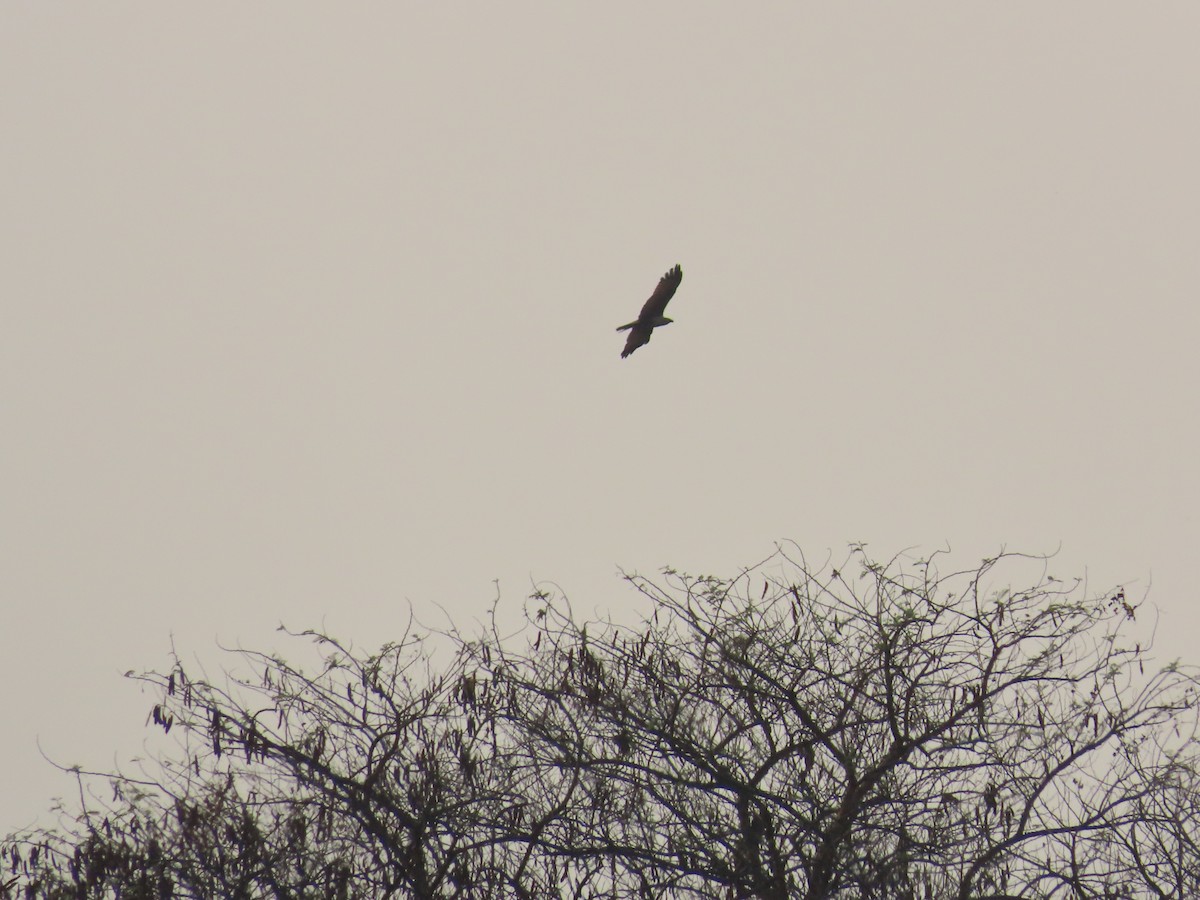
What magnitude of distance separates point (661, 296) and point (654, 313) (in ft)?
0.45

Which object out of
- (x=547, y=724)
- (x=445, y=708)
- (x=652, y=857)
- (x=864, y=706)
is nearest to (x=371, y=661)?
(x=445, y=708)

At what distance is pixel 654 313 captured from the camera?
35.9ft

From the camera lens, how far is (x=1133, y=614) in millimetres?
10336

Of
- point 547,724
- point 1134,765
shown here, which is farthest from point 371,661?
point 1134,765

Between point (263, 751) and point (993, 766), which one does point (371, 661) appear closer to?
point (263, 751)

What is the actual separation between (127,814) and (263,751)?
1214mm

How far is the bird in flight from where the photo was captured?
10818 millimetres

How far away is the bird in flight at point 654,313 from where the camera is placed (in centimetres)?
1082

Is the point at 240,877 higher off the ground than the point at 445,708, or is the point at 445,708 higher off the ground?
the point at 445,708

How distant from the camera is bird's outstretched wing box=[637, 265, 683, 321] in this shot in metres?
10.9

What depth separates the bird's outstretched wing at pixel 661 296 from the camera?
10.9m

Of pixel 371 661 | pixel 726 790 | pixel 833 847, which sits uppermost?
pixel 371 661

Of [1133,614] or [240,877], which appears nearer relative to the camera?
[240,877]

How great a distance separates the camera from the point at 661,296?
10977 mm
